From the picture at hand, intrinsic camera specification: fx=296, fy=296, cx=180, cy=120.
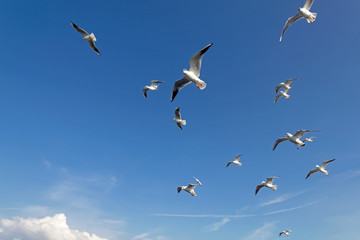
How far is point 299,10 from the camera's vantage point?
86.3 feet

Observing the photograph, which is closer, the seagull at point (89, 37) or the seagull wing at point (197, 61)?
the seagull wing at point (197, 61)

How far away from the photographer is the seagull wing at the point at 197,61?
18.7m

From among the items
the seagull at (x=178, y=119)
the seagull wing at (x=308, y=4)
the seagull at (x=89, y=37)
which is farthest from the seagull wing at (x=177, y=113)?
the seagull wing at (x=308, y=4)

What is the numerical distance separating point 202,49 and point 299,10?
13171 mm

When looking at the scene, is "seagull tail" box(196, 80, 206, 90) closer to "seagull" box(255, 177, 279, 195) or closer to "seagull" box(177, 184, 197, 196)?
"seagull" box(177, 184, 197, 196)

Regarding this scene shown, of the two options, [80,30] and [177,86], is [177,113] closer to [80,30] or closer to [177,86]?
[177,86]

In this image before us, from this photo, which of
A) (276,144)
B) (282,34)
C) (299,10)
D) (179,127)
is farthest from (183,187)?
(299,10)

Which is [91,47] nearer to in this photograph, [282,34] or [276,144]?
[282,34]

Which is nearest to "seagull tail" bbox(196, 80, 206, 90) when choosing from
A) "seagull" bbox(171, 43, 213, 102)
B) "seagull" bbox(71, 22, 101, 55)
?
"seagull" bbox(171, 43, 213, 102)

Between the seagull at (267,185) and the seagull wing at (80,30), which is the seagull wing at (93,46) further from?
the seagull at (267,185)

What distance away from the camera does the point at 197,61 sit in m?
19.5

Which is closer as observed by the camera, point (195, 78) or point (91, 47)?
point (195, 78)

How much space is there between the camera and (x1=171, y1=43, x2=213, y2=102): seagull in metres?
19.2

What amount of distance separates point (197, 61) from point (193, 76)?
4.35 feet
